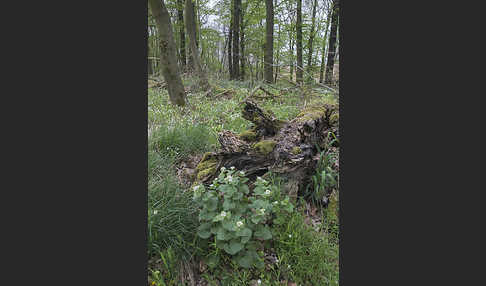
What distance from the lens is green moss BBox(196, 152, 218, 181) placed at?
2.65 meters

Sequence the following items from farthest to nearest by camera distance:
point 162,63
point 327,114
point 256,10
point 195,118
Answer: point 256,10 → point 162,63 → point 195,118 → point 327,114

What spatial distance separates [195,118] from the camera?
5.04m

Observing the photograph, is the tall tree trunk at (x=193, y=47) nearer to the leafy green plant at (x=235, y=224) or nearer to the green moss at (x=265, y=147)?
the green moss at (x=265, y=147)

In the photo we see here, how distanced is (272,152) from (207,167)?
29.7 inches

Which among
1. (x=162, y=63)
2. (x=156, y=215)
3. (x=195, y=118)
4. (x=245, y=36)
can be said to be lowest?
(x=156, y=215)

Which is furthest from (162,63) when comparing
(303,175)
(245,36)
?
(245,36)

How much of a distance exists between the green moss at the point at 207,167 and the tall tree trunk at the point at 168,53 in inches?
151

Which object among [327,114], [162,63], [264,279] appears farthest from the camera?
[162,63]

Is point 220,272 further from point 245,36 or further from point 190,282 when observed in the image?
point 245,36

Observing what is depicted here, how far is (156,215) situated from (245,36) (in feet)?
55.6

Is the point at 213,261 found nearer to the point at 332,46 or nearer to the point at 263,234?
the point at 263,234

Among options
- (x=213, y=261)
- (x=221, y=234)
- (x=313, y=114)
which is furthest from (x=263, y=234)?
(x=313, y=114)

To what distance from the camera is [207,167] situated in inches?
108

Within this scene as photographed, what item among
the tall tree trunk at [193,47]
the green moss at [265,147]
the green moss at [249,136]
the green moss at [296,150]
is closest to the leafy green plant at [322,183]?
the green moss at [296,150]
